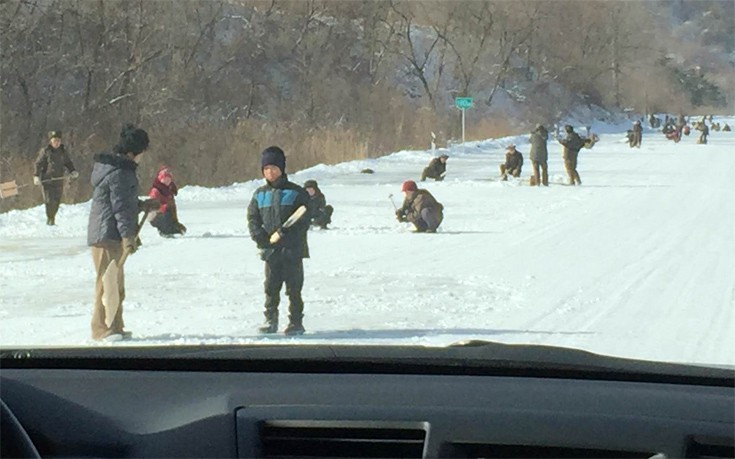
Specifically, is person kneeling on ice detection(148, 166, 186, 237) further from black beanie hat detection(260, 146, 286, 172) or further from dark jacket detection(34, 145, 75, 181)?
black beanie hat detection(260, 146, 286, 172)

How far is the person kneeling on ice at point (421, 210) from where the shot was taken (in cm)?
1856

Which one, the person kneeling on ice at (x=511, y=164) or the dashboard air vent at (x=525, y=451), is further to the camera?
the person kneeling on ice at (x=511, y=164)

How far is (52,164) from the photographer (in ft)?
67.1

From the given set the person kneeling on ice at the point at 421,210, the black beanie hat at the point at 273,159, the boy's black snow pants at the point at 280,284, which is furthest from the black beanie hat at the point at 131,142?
the person kneeling on ice at the point at 421,210

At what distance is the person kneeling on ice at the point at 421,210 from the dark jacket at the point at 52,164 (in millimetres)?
5526

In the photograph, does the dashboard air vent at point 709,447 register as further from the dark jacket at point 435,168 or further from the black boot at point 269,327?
the dark jacket at point 435,168

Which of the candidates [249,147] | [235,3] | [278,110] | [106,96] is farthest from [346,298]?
[235,3]

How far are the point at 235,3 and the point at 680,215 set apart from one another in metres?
47.7

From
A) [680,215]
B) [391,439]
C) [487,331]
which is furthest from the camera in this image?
[680,215]

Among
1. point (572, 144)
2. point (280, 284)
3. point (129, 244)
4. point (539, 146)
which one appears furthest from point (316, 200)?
point (572, 144)

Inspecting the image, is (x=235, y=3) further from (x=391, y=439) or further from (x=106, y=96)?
(x=391, y=439)

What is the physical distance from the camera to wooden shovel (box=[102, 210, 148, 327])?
9.91 m

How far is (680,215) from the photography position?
21.3 m

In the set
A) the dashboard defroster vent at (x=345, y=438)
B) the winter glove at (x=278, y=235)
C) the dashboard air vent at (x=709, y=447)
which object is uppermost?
the dashboard defroster vent at (x=345, y=438)
